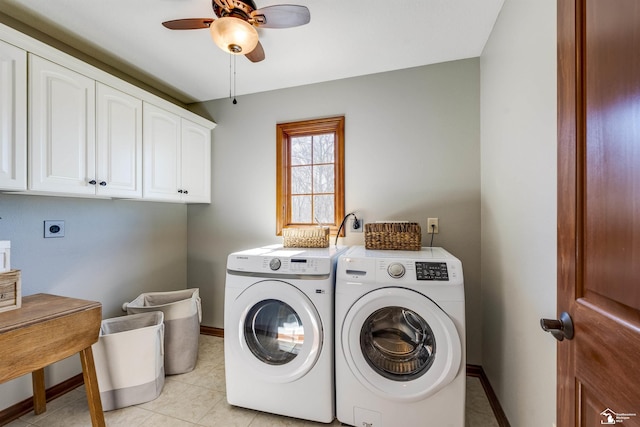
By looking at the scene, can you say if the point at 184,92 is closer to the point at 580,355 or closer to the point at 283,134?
the point at 283,134

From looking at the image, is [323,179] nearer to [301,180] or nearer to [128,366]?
[301,180]

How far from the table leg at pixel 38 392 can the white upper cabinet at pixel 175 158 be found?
1.24m

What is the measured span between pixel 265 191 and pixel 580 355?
2267 mm

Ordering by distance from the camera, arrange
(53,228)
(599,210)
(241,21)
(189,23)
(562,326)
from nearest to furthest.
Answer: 1. (599,210)
2. (562,326)
3. (241,21)
4. (189,23)
5. (53,228)

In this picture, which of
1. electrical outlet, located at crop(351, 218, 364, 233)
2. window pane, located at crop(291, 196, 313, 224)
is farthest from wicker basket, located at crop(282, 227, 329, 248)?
window pane, located at crop(291, 196, 313, 224)

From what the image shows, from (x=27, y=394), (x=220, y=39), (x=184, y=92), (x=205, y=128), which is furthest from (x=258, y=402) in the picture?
(x=184, y=92)

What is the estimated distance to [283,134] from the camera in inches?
97.7

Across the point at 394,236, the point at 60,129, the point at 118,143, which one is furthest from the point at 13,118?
the point at 394,236

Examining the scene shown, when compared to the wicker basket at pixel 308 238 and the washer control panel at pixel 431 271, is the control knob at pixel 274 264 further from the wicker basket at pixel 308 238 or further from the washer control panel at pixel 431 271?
the washer control panel at pixel 431 271

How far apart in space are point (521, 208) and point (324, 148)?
→ 5.16 ft

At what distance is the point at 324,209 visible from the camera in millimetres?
2393

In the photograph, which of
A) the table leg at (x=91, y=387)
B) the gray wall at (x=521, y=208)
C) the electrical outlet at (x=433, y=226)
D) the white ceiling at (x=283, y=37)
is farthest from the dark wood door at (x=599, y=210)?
the table leg at (x=91, y=387)

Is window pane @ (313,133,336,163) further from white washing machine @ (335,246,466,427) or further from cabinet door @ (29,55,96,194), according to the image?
cabinet door @ (29,55,96,194)

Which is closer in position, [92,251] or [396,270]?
[396,270]
